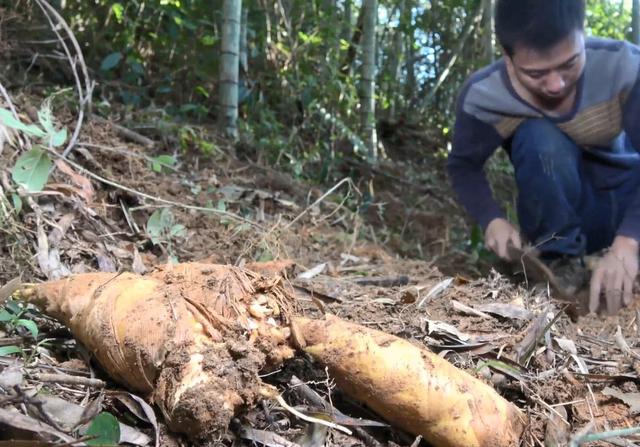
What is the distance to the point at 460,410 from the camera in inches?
39.4

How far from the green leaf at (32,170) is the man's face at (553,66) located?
5.19 ft

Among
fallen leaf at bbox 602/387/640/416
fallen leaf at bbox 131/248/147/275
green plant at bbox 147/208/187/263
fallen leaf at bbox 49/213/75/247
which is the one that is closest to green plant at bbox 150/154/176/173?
green plant at bbox 147/208/187/263

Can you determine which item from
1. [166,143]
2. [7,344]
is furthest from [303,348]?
[166,143]

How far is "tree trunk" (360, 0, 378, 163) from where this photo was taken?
14.8 feet

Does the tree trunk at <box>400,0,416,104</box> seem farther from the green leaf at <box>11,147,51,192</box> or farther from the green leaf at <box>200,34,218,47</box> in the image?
the green leaf at <box>11,147,51,192</box>

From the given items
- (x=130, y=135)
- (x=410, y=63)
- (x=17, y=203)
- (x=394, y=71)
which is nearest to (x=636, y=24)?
(x=394, y=71)

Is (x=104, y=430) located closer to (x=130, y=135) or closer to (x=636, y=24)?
(x=130, y=135)

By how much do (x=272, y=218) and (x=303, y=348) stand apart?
163 cm

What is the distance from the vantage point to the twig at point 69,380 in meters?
1.01

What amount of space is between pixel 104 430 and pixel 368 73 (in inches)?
158

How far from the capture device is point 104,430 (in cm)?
88

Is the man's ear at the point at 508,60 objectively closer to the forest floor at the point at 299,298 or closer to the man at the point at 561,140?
the man at the point at 561,140

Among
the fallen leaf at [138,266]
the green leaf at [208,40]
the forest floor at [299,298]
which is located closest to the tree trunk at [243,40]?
the green leaf at [208,40]

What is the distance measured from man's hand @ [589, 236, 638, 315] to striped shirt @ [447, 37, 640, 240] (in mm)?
82
